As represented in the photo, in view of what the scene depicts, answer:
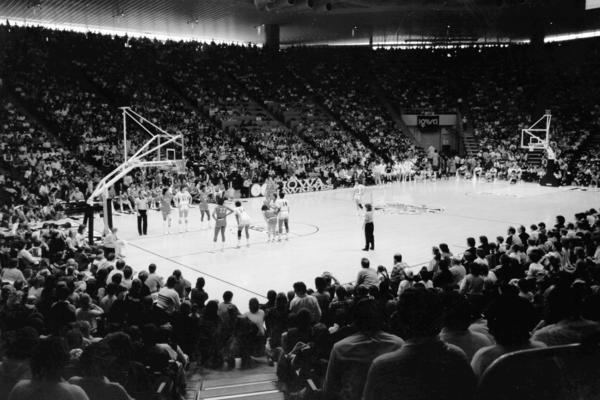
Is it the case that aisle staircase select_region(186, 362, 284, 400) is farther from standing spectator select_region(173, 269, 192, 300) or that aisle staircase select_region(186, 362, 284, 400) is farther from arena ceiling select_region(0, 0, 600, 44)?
arena ceiling select_region(0, 0, 600, 44)

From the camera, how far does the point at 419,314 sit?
299 centimetres

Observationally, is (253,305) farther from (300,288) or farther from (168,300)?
(168,300)

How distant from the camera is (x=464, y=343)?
4160mm

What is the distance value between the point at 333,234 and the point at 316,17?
70.6ft

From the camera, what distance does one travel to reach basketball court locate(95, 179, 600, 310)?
14.3 metres

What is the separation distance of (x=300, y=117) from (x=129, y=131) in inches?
522

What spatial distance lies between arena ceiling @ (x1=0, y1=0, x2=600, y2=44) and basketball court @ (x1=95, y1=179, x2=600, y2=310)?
30.7 ft

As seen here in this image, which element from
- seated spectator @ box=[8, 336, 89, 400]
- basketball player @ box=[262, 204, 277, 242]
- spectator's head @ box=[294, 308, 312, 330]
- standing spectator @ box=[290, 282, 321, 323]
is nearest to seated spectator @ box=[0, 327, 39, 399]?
seated spectator @ box=[8, 336, 89, 400]

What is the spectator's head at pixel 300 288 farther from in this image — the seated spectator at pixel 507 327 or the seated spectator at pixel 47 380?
the seated spectator at pixel 47 380

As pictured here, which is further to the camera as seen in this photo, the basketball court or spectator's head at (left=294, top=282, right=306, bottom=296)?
the basketball court

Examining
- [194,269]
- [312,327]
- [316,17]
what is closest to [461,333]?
[312,327]

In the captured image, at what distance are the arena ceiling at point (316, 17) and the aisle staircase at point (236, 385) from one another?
20836mm

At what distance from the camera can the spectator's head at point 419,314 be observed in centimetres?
294

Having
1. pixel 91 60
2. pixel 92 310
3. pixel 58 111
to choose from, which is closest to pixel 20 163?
pixel 58 111
